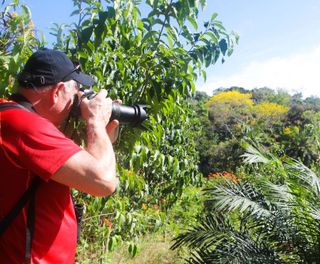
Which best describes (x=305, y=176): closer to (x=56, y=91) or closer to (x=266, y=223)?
(x=266, y=223)

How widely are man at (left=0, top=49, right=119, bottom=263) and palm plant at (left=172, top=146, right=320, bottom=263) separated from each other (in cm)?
229

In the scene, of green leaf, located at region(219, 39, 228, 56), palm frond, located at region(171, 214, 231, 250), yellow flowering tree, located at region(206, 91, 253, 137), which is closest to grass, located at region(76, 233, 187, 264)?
palm frond, located at region(171, 214, 231, 250)

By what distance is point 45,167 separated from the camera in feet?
3.63

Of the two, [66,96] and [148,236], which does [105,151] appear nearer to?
[66,96]

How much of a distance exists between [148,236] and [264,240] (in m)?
2.23

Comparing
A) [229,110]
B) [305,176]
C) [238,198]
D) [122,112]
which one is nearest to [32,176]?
[122,112]

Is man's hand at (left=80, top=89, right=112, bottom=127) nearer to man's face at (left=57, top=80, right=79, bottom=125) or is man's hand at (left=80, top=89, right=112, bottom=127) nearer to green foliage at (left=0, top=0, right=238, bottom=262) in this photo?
man's face at (left=57, top=80, right=79, bottom=125)

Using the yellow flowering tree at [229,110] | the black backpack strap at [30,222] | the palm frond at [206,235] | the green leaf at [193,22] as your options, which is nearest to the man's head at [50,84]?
the black backpack strap at [30,222]

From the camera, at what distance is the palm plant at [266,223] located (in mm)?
3436

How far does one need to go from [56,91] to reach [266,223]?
307 centimetres

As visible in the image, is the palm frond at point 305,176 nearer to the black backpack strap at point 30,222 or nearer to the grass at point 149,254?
the grass at point 149,254

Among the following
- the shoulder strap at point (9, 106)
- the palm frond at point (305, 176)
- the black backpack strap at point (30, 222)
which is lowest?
the palm frond at point (305, 176)

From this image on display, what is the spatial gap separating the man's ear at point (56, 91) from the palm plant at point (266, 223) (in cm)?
239

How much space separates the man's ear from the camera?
4.45ft
